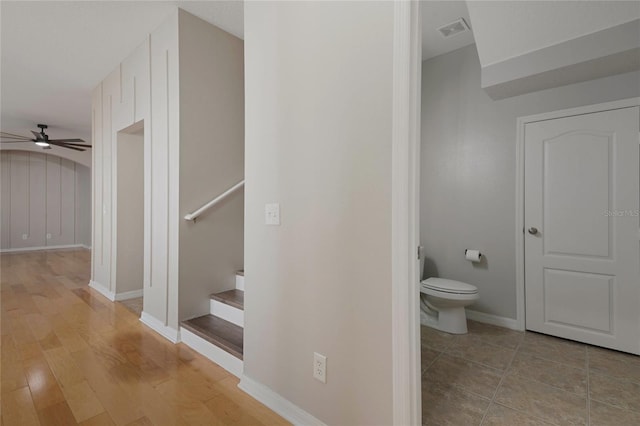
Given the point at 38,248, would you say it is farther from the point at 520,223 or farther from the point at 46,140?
the point at 520,223

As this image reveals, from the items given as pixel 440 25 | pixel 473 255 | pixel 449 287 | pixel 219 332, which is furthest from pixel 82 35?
pixel 473 255

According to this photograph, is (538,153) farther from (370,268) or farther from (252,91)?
(252,91)

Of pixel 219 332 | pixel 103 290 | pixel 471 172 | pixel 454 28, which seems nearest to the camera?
pixel 219 332

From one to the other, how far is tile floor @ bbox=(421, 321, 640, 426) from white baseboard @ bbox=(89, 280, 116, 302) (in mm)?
3416

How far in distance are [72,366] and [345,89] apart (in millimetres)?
2456

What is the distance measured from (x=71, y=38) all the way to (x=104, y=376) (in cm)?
303

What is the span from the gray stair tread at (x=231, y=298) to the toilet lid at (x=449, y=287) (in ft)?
5.30

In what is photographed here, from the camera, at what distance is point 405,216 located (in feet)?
3.70

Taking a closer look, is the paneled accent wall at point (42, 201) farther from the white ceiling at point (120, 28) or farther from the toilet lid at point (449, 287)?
the toilet lid at point (449, 287)

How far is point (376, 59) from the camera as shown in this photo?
3.94 feet

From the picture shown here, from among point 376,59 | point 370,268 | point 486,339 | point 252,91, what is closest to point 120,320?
point 252,91

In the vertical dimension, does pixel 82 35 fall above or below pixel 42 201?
above

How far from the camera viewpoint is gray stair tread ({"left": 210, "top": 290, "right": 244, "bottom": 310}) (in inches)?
91.1

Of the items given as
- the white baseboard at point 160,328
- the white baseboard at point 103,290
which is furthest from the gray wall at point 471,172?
the white baseboard at point 103,290
